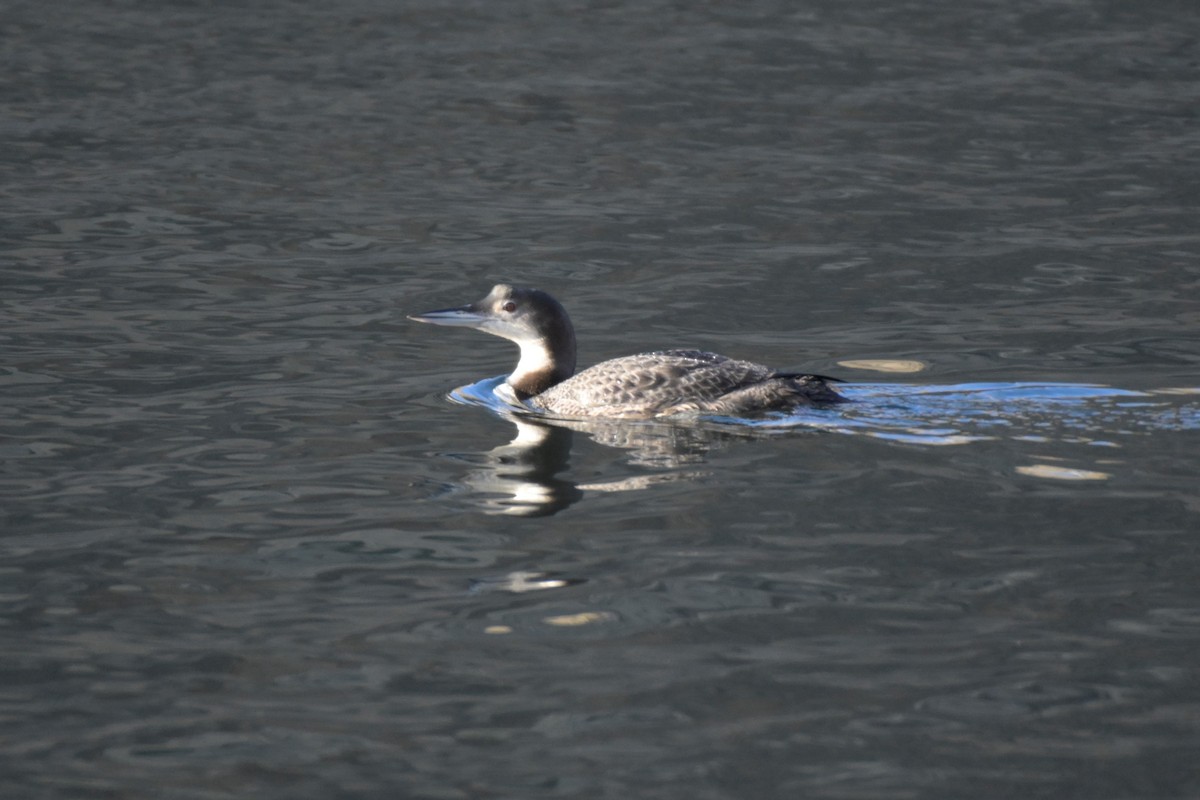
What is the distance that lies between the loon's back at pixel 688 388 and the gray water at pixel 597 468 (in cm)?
19

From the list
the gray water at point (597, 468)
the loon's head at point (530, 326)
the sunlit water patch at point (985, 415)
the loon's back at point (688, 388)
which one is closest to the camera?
the gray water at point (597, 468)

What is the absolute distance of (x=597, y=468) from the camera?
27.8ft

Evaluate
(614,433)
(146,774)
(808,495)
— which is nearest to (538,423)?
(614,433)

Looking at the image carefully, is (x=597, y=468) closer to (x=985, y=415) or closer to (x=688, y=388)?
(x=688, y=388)

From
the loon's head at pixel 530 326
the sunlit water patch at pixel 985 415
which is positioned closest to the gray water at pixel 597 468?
the sunlit water patch at pixel 985 415

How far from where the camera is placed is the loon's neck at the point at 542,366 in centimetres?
1001

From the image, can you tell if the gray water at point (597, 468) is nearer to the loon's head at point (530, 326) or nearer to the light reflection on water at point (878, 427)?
the light reflection on water at point (878, 427)

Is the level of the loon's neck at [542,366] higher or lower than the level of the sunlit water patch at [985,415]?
higher

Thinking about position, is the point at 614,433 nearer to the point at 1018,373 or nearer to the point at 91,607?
the point at 1018,373

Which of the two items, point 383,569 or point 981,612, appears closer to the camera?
point 981,612

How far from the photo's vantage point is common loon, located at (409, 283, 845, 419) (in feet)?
29.9

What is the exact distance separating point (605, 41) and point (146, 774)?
799 inches

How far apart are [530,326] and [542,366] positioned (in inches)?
9.7

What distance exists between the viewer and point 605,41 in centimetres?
2450
